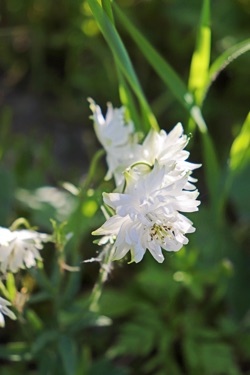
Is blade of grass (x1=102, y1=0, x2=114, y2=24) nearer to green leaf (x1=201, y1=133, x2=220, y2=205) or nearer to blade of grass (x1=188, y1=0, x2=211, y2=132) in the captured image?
blade of grass (x1=188, y1=0, x2=211, y2=132)

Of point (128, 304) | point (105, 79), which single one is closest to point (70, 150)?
point (105, 79)

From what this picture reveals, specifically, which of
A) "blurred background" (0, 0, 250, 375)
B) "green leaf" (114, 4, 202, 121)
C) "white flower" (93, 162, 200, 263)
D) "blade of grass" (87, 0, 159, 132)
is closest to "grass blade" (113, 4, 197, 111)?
"green leaf" (114, 4, 202, 121)

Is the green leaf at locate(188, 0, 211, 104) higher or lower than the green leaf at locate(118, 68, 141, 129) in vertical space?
higher

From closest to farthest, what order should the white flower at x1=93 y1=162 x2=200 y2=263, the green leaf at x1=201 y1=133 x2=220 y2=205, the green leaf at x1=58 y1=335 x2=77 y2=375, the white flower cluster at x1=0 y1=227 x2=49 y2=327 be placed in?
the white flower at x1=93 y1=162 x2=200 y2=263 < the white flower cluster at x1=0 y1=227 x2=49 y2=327 < the green leaf at x1=58 y1=335 x2=77 y2=375 < the green leaf at x1=201 y1=133 x2=220 y2=205

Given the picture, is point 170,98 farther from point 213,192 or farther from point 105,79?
point 213,192

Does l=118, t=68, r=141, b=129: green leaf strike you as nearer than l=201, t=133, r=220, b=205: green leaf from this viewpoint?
Yes

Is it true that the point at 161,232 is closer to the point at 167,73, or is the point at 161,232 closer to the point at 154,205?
the point at 154,205
